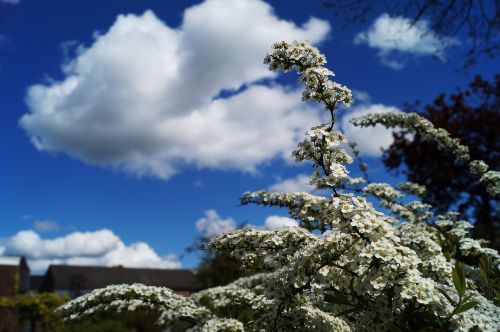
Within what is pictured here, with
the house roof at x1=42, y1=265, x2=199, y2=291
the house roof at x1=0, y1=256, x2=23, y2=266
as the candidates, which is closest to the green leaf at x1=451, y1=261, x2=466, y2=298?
the house roof at x1=0, y1=256, x2=23, y2=266

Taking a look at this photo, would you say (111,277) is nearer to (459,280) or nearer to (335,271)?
(335,271)

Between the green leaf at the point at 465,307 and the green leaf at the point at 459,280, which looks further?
the green leaf at the point at 459,280

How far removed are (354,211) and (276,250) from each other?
1.09m

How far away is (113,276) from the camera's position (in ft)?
190

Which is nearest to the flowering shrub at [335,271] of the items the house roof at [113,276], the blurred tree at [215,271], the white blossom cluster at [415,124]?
the white blossom cluster at [415,124]

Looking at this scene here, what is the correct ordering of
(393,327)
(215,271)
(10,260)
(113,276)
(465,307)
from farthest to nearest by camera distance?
(113,276) < (10,260) < (215,271) < (393,327) < (465,307)

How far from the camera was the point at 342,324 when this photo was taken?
4574 millimetres

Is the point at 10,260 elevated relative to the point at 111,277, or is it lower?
lower

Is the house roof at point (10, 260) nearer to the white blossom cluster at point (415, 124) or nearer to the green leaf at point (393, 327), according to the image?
the white blossom cluster at point (415, 124)

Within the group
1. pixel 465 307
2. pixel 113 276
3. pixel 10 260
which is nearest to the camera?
pixel 465 307

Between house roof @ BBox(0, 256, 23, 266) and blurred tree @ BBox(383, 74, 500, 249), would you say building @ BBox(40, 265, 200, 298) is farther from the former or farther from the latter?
blurred tree @ BBox(383, 74, 500, 249)

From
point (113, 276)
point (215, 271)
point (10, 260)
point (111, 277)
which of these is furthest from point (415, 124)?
point (113, 276)

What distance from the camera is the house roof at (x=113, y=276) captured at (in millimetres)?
55781

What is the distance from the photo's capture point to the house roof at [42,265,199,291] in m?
55.8
